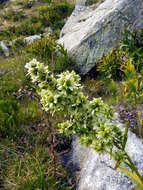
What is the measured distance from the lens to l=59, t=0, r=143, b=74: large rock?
291 inches

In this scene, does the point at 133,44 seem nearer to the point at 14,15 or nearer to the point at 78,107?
the point at 78,107

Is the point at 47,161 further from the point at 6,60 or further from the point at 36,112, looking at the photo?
the point at 6,60

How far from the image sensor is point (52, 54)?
7.04m

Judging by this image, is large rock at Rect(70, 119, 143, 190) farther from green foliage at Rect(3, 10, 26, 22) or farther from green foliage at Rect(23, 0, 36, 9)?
green foliage at Rect(23, 0, 36, 9)

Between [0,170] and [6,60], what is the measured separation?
5668 millimetres

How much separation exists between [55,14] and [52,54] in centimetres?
585

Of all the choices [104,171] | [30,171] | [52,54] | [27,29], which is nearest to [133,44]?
[52,54]

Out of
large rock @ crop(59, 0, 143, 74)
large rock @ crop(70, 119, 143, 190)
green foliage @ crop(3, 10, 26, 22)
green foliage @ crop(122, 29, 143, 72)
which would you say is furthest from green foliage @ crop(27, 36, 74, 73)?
green foliage @ crop(3, 10, 26, 22)

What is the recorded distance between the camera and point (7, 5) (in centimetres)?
1645

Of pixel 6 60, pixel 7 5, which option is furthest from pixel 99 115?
pixel 7 5

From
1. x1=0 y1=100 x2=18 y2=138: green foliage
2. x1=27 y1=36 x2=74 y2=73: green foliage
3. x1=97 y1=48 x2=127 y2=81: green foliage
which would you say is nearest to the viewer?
x1=0 y1=100 x2=18 y2=138: green foliage

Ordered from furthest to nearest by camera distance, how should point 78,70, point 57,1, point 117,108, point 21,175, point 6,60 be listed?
point 57,1 < point 6,60 < point 78,70 < point 117,108 < point 21,175

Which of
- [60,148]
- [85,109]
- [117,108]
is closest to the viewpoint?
[85,109]

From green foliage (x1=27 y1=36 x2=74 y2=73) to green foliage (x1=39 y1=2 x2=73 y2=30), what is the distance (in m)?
3.59
